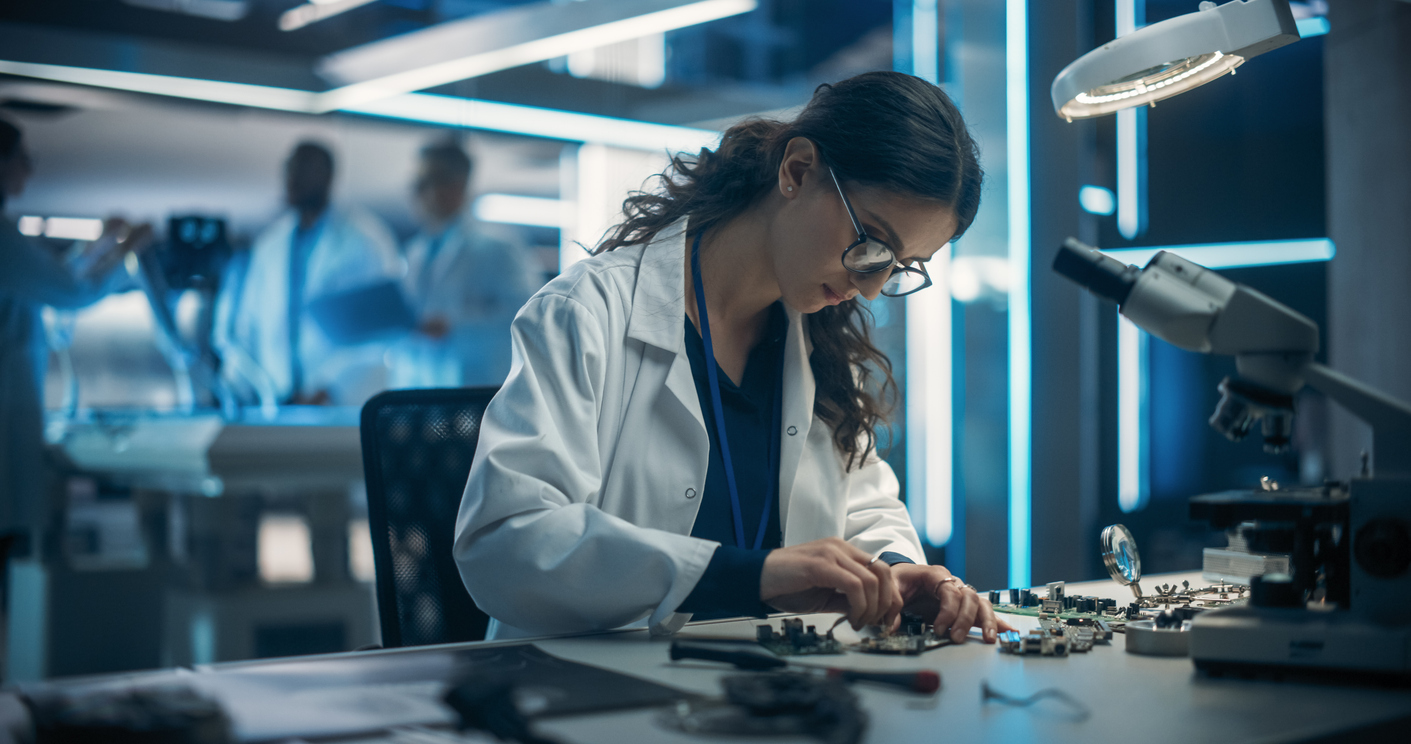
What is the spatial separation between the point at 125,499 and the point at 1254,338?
10.9 ft

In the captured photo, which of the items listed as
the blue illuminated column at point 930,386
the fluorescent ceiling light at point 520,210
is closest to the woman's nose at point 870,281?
the blue illuminated column at point 930,386

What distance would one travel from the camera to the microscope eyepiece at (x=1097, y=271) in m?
0.94

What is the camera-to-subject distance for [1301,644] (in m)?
0.84

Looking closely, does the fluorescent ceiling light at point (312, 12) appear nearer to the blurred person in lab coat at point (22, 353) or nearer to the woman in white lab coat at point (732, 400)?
the blurred person in lab coat at point (22, 353)

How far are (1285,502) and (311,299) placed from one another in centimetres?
374

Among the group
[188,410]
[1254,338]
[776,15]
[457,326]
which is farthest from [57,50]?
[1254,338]

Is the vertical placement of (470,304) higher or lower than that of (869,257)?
higher

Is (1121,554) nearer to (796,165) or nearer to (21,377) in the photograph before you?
(796,165)

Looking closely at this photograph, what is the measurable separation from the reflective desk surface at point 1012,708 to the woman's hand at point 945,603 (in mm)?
48

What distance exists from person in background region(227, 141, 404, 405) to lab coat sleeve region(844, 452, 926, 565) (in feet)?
9.56

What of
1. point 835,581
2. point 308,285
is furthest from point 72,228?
point 835,581

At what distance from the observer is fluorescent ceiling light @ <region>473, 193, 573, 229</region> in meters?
4.11

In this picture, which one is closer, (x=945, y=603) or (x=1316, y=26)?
(x=945, y=603)

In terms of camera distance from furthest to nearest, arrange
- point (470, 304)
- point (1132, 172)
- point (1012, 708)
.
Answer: point (470, 304)
point (1132, 172)
point (1012, 708)
